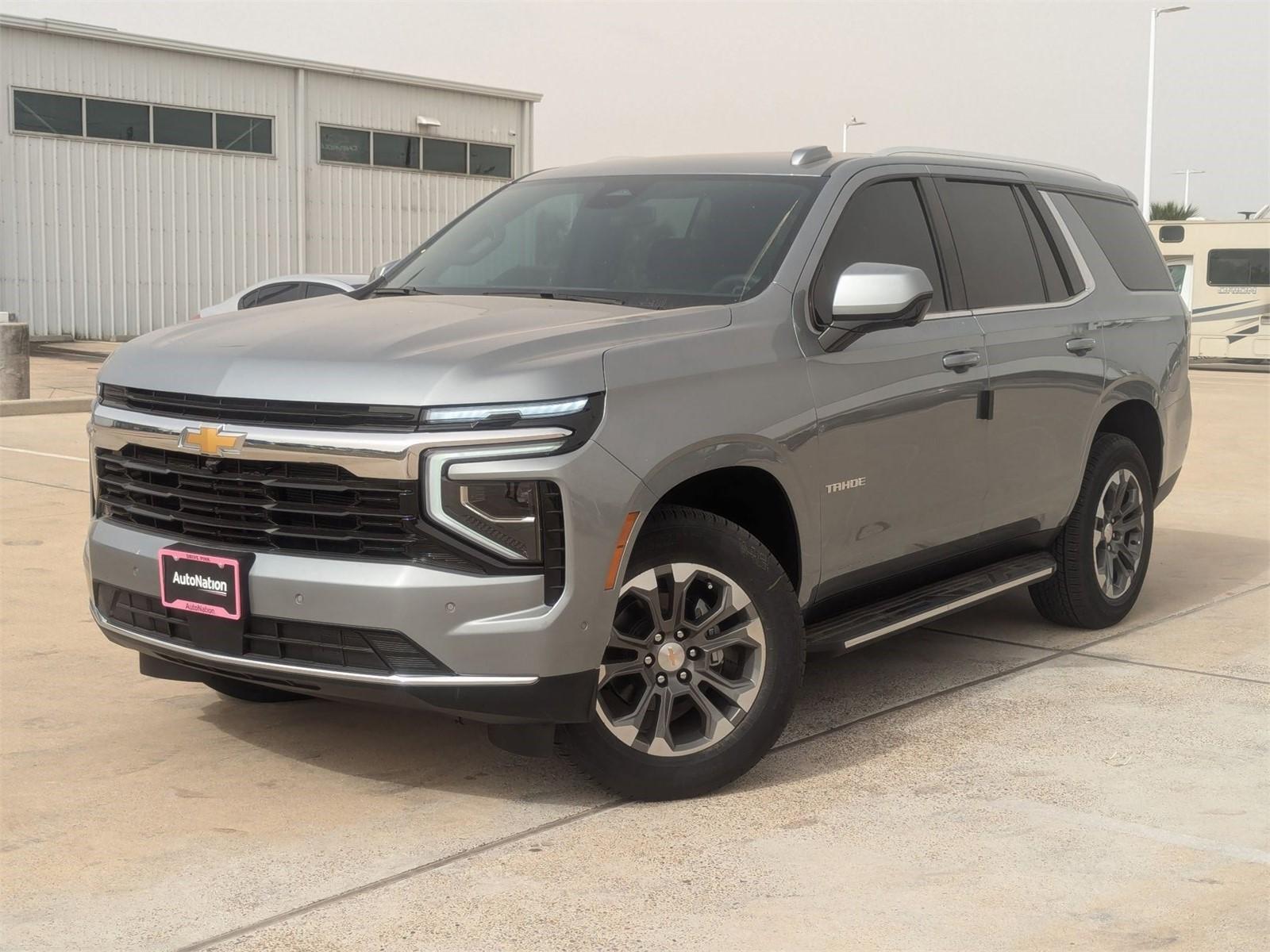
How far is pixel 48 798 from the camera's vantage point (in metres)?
Answer: 4.36

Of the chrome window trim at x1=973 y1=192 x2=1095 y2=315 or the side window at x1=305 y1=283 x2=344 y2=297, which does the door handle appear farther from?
the side window at x1=305 y1=283 x2=344 y2=297

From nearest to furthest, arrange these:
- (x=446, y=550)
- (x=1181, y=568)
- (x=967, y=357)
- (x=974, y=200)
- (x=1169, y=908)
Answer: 1. (x=1169, y=908)
2. (x=446, y=550)
3. (x=967, y=357)
4. (x=974, y=200)
5. (x=1181, y=568)

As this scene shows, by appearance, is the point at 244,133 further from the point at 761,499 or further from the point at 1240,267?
the point at 761,499

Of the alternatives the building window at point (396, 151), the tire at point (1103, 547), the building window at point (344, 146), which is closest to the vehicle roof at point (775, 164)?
the tire at point (1103, 547)

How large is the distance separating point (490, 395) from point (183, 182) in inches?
1075

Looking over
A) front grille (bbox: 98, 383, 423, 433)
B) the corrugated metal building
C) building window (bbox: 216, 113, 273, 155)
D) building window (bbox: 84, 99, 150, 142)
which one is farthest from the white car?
building window (bbox: 216, 113, 273, 155)

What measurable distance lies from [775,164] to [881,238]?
0.48 meters

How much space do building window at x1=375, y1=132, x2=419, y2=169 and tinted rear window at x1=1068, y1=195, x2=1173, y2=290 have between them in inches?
1051

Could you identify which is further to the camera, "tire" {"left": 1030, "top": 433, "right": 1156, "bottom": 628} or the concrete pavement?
"tire" {"left": 1030, "top": 433, "right": 1156, "bottom": 628}

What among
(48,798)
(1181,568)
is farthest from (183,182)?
(48,798)

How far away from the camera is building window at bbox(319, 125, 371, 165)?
31359 millimetres

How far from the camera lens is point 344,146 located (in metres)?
31.7

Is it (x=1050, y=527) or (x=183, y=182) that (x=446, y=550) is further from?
(x=183, y=182)

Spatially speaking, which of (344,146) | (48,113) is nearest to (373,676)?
(48,113)
